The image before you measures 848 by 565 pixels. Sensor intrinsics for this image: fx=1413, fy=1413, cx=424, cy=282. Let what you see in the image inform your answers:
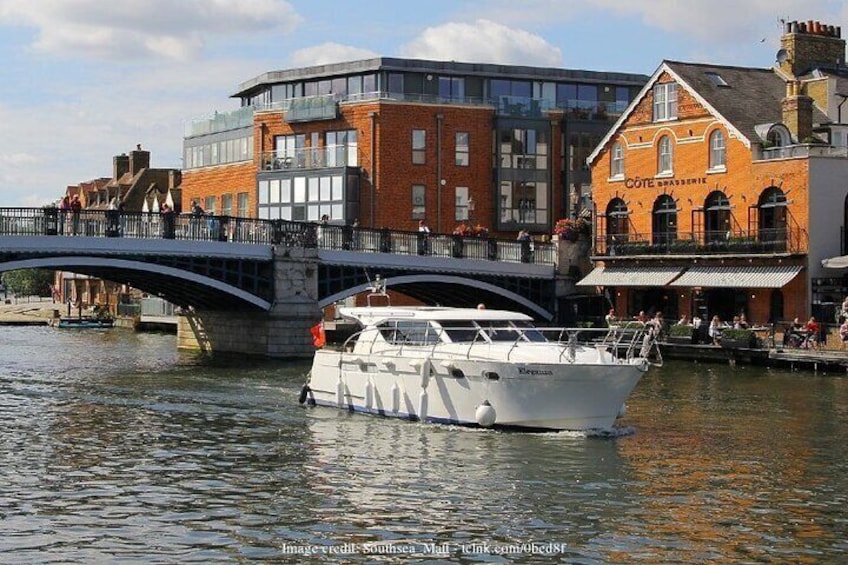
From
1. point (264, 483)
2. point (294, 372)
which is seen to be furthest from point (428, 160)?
point (264, 483)

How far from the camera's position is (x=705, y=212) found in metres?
64.0

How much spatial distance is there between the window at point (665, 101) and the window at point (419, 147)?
1736 cm

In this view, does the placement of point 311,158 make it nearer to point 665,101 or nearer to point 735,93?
point 665,101

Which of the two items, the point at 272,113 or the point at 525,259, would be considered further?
the point at 272,113

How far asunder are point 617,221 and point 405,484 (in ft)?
141

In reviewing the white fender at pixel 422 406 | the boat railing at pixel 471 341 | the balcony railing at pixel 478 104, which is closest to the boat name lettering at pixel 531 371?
the boat railing at pixel 471 341

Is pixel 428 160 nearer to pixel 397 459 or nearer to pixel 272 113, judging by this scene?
pixel 272 113

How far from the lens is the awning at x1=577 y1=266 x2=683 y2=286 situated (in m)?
64.3

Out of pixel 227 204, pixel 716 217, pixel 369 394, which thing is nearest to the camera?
pixel 369 394

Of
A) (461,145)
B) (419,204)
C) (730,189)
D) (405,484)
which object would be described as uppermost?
(461,145)

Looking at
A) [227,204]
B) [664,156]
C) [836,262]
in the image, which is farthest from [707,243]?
[227,204]

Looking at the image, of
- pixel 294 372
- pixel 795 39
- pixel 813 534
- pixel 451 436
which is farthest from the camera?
pixel 795 39

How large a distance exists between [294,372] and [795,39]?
32.6m

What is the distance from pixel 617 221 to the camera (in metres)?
69.1
